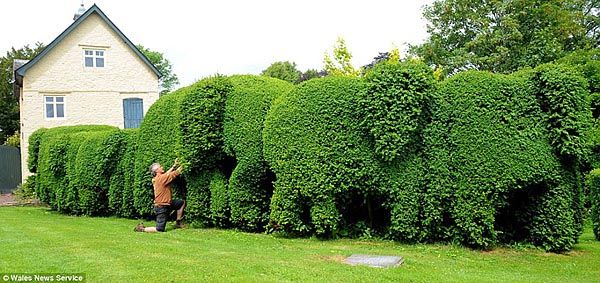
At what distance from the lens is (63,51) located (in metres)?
28.8

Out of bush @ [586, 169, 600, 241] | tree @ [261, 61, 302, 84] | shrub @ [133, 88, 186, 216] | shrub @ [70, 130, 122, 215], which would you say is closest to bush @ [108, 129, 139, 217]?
shrub @ [70, 130, 122, 215]

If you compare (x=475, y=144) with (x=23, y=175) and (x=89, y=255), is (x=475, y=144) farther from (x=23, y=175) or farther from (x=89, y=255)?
(x=23, y=175)

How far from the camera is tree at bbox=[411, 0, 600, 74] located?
30.2 meters

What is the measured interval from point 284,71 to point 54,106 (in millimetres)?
22377

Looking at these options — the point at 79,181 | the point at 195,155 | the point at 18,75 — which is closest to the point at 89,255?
the point at 195,155

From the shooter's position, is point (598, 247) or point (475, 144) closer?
point (475, 144)

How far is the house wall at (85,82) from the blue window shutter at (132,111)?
220 mm

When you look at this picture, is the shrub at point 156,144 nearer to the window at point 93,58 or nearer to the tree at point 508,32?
the window at point 93,58

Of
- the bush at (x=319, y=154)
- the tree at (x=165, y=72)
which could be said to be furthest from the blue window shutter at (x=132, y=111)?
the tree at (x=165, y=72)

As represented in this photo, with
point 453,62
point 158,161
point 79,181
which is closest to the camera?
point 158,161

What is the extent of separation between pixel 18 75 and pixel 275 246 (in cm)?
2362

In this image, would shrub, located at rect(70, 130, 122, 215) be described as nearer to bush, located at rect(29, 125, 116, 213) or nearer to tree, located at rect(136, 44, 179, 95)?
bush, located at rect(29, 125, 116, 213)

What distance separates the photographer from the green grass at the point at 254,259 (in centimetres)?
697

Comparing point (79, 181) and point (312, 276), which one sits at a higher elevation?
point (79, 181)
